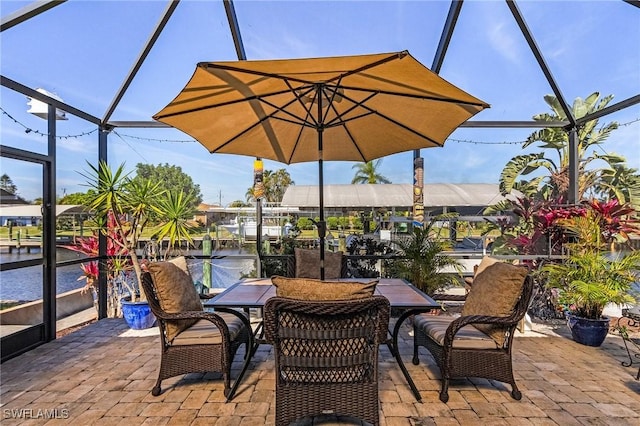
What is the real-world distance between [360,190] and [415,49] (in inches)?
269

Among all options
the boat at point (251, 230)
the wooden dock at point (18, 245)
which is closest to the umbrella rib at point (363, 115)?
the boat at point (251, 230)

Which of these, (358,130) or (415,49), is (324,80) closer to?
(358,130)

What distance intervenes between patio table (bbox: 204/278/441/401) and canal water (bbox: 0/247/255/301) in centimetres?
115

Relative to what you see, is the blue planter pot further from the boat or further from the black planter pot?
the black planter pot

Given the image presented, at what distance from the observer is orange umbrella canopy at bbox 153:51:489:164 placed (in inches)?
86.4

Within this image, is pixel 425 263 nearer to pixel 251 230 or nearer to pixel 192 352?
pixel 192 352

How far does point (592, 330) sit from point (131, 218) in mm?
5474

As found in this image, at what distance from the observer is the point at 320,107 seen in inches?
114

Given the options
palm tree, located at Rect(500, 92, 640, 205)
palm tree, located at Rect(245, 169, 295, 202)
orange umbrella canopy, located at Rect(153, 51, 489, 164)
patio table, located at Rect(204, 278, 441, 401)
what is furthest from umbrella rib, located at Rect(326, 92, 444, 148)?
palm tree, located at Rect(245, 169, 295, 202)

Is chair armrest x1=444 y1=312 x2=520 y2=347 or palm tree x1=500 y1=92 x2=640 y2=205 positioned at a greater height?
palm tree x1=500 y1=92 x2=640 y2=205

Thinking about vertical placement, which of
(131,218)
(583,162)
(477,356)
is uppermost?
(583,162)

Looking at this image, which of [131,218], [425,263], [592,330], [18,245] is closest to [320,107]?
[425,263]

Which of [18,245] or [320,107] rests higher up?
[320,107]

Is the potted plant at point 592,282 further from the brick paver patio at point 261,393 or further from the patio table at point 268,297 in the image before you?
the patio table at point 268,297
